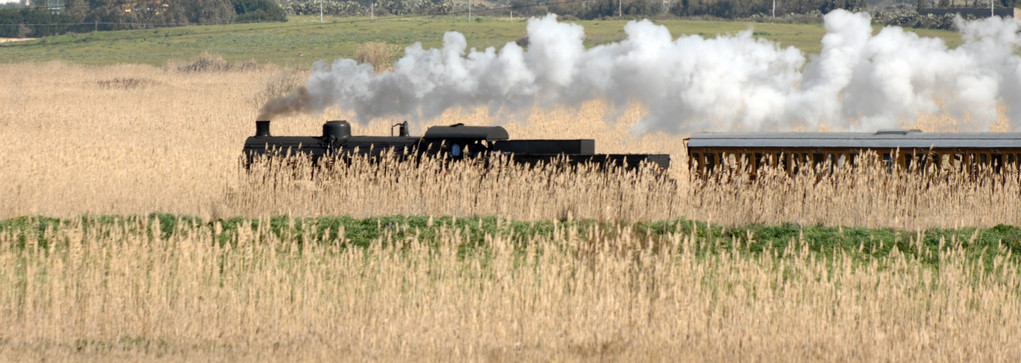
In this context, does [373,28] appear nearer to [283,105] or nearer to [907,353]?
[283,105]

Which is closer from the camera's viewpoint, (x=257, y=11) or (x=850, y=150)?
(x=850, y=150)

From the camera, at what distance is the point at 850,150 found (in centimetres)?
1947

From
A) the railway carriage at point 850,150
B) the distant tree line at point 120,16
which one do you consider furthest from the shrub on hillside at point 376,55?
the distant tree line at point 120,16

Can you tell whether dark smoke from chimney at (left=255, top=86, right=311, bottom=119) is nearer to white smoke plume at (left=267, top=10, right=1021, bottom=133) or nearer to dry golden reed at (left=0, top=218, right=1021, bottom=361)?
white smoke plume at (left=267, top=10, right=1021, bottom=133)

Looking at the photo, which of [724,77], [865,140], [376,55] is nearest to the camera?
[865,140]

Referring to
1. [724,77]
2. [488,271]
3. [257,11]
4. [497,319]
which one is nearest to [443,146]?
[488,271]

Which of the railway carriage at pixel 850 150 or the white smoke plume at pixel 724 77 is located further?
the white smoke plume at pixel 724 77

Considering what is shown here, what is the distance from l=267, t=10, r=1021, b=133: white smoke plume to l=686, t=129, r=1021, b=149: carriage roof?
3.78m

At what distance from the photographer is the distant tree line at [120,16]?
332 feet

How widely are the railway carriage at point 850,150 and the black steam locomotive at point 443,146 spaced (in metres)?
1.06

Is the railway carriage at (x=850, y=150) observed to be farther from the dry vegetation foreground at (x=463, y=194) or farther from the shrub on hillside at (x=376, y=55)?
the shrub on hillside at (x=376, y=55)

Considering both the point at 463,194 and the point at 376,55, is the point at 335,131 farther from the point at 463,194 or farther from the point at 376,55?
the point at 376,55

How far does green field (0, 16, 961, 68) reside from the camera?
75812 millimetres

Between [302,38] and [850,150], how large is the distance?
71276 millimetres
